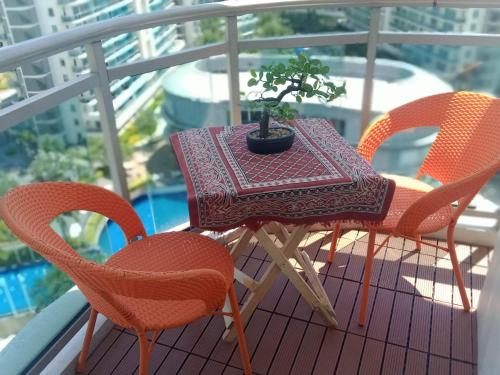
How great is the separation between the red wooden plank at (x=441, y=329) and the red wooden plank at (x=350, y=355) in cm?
34

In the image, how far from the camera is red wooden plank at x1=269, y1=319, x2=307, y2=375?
6.59 ft

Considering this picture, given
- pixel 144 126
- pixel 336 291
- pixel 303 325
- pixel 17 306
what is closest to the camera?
pixel 17 306

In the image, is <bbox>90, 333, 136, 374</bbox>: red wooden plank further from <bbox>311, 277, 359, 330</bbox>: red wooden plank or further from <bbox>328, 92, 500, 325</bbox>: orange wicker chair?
<bbox>328, 92, 500, 325</bbox>: orange wicker chair

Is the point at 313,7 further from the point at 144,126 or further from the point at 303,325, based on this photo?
the point at 303,325

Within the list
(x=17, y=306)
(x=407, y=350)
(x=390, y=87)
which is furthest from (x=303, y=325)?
(x=390, y=87)

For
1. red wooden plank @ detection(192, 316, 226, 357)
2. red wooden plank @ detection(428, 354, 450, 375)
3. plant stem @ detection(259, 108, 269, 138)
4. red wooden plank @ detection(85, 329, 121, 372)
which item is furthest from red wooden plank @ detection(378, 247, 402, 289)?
red wooden plank @ detection(85, 329, 121, 372)

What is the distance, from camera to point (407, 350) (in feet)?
6.81

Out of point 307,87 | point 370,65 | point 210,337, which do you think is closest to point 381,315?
point 210,337

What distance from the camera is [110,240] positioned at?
8.09 feet

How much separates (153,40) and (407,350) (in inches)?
77.6

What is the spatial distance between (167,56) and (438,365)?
196cm

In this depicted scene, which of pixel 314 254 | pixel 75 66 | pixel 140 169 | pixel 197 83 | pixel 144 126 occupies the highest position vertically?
pixel 75 66

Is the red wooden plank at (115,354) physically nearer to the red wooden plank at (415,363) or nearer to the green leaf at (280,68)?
the red wooden plank at (415,363)

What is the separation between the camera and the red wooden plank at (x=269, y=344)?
79.8 inches
